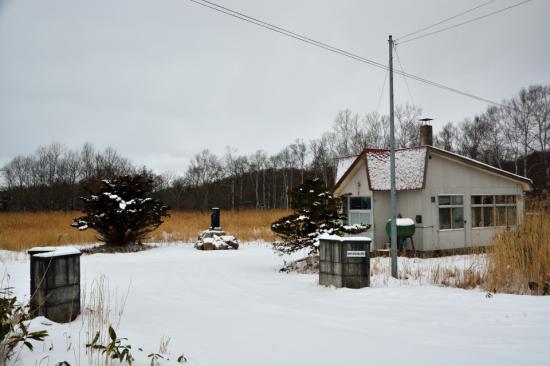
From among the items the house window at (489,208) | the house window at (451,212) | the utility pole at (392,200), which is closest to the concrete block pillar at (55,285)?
the utility pole at (392,200)

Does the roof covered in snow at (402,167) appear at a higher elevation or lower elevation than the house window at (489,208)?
higher

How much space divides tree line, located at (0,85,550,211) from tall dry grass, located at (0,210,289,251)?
7.54m

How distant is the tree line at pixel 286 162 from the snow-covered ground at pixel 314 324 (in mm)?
25009

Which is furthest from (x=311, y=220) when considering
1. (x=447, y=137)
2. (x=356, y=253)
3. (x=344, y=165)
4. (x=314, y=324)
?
(x=447, y=137)

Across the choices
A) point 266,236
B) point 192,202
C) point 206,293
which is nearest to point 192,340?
point 206,293

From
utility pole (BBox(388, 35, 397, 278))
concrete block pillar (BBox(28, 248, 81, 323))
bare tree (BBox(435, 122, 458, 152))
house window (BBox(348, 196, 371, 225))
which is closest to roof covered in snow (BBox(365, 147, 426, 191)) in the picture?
house window (BBox(348, 196, 371, 225))

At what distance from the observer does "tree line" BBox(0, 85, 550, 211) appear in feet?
125

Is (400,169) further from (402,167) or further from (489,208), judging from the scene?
(489,208)

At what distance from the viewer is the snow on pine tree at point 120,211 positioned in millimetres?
17781

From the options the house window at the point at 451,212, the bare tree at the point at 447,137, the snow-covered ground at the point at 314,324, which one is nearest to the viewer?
the snow-covered ground at the point at 314,324

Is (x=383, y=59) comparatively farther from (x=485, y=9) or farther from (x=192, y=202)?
(x=192, y=202)

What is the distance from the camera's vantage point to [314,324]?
→ 621 cm

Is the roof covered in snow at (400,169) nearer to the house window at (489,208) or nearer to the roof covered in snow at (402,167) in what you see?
the roof covered in snow at (402,167)

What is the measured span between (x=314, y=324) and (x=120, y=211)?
13.5 m
